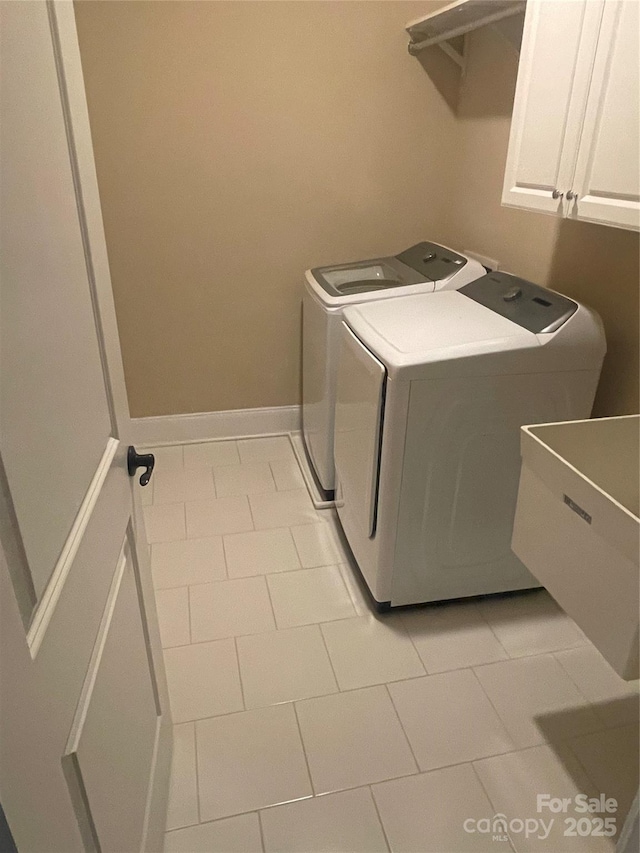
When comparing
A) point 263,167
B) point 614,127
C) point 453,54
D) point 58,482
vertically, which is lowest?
point 58,482

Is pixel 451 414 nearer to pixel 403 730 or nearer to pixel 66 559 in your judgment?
pixel 403 730

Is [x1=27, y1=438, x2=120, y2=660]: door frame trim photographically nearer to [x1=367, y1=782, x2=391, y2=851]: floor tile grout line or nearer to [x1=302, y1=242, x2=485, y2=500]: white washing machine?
[x1=367, y1=782, x2=391, y2=851]: floor tile grout line

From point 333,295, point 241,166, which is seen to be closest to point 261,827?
point 333,295

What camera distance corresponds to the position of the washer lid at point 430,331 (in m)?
1.65

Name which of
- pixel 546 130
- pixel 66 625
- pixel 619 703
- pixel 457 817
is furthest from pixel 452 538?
pixel 66 625

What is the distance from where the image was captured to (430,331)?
70.5 inches

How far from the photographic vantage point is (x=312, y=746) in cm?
159

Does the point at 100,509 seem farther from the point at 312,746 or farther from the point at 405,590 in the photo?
the point at 405,590

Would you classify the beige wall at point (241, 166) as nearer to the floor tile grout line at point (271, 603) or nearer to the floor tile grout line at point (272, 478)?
the floor tile grout line at point (272, 478)

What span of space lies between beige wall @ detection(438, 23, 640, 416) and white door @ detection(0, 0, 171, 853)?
1.49 metres

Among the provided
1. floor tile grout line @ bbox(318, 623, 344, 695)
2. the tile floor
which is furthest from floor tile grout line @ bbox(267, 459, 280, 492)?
floor tile grout line @ bbox(318, 623, 344, 695)

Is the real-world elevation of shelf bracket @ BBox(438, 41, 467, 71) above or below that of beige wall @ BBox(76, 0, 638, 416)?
above

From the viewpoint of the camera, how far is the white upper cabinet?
4.30 ft

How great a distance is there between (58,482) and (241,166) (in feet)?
7.31
